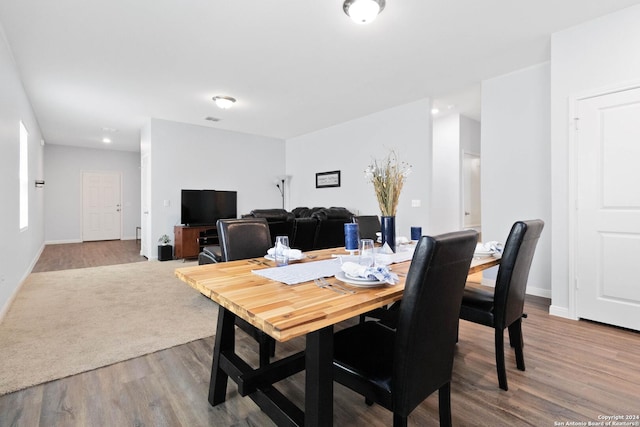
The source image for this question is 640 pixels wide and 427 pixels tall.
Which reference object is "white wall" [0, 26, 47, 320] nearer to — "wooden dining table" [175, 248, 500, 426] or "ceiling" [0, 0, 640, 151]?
"ceiling" [0, 0, 640, 151]

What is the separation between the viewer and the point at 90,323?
2781 mm

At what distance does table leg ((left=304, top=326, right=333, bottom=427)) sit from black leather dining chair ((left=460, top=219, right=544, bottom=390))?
3.76 feet

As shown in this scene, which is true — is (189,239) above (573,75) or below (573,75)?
below

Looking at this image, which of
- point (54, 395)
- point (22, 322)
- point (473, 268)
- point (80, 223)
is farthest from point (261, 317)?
point (80, 223)

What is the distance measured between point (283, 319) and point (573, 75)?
349 cm

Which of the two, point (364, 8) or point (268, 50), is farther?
point (268, 50)

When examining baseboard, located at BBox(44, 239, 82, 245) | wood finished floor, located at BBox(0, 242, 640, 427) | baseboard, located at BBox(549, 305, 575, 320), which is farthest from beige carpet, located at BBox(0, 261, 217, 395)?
baseboard, located at BBox(44, 239, 82, 245)

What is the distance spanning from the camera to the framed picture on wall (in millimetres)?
6423

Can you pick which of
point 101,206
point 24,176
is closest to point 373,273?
point 24,176

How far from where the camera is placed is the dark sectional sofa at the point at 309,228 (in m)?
3.86

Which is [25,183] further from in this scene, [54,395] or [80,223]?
[80,223]

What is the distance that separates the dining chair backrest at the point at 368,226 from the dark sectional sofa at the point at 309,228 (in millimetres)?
1124

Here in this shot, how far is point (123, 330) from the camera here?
262 centimetres

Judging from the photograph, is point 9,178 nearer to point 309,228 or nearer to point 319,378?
point 309,228
